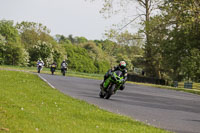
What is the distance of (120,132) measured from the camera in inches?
324

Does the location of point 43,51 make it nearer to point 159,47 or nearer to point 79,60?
point 79,60

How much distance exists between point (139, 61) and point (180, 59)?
1726 centimetres

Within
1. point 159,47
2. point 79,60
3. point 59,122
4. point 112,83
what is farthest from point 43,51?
point 59,122

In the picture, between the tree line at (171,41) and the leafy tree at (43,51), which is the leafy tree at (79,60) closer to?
the leafy tree at (43,51)

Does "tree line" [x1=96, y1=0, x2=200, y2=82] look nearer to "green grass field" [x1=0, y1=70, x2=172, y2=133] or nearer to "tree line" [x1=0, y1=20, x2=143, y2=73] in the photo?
"tree line" [x1=0, y1=20, x2=143, y2=73]

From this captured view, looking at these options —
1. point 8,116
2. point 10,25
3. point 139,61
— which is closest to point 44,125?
point 8,116

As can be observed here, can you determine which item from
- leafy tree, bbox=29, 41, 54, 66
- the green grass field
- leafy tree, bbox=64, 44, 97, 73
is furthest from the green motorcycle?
leafy tree, bbox=64, 44, 97, 73

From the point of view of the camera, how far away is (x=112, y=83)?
17844 mm

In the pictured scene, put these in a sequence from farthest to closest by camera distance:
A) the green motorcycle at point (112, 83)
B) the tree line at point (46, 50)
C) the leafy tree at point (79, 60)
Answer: the leafy tree at point (79, 60) → the tree line at point (46, 50) → the green motorcycle at point (112, 83)

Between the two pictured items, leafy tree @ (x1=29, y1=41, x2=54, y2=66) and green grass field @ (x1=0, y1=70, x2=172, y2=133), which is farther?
leafy tree @ (x1=29, y1=41, x2=54, y2=66)

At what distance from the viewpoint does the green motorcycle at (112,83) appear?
17.5 meters

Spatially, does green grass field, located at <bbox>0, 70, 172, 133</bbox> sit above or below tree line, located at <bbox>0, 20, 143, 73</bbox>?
below

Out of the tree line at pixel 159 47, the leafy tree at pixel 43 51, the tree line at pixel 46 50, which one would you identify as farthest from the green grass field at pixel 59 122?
the leafy tree at pixel 43 51

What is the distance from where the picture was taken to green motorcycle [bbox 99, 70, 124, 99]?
1745 cm
